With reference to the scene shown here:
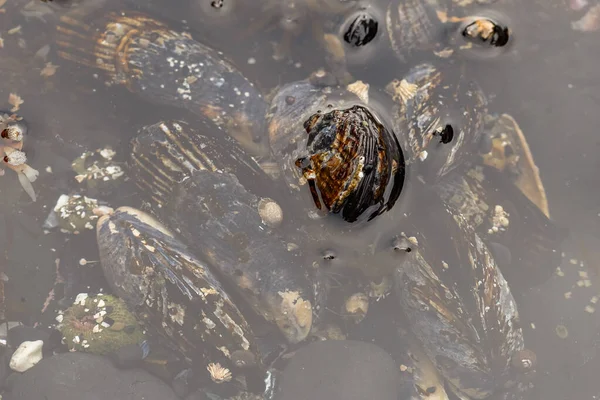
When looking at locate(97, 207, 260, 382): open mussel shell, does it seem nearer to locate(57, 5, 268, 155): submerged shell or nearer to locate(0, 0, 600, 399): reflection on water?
locate(0, 0, 600, 399): reflection on water

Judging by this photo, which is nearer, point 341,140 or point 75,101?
point 341,140

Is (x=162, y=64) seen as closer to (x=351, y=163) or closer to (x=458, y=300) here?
(x=351, y=163)

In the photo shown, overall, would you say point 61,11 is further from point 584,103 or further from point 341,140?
point 584,103

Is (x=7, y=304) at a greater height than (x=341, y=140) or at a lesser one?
lesser

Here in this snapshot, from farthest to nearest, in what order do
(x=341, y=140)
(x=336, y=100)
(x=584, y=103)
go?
(x=584, y=103) < (x=336, y=100) < (x=341, y=140)

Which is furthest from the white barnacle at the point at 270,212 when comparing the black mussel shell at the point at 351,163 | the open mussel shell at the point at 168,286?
the open mussel shell at the point at 168,286

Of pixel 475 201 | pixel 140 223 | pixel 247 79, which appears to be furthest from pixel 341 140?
pixel 140 223

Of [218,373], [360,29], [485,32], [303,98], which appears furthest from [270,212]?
[485,32]
